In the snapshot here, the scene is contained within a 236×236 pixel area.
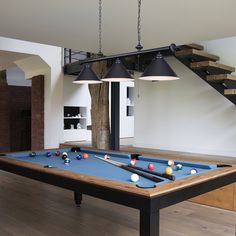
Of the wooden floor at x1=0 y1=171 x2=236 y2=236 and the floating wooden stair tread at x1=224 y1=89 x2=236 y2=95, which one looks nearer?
the wooden floor at x1=0 y1=171 x2=236 y2=236

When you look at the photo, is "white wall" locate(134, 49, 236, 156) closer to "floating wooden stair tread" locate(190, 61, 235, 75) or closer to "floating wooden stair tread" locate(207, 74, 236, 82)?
"floating wooden stair tread" locate(190, 61, 235, 75)

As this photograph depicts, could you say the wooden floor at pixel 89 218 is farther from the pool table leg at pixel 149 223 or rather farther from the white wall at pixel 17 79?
the white wall at pixel 17 79

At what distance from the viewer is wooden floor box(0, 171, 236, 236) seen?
3.25 metres

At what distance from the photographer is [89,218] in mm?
3652

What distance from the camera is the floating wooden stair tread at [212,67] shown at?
4.79m

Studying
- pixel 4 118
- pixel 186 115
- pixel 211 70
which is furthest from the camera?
pixel 4 118

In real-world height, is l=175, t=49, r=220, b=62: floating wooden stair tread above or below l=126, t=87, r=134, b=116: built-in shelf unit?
above

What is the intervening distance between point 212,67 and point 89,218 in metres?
3.05

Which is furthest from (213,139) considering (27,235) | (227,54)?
(27,235)

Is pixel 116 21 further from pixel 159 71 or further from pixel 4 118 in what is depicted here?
pixel 4 118

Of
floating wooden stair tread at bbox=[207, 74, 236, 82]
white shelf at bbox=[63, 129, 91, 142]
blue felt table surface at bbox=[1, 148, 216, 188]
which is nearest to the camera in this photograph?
blue felt table surface at bbox=[1, 148, 216, 188]

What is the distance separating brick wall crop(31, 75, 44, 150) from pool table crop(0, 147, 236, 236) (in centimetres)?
490

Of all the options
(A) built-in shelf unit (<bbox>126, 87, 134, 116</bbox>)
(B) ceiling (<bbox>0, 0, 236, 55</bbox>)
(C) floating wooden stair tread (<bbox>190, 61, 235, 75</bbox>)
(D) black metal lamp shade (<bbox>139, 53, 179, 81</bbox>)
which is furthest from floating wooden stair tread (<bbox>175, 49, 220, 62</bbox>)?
(A) built-in shelf unit (<bbox>126, 87, 134, 116</bbox>)

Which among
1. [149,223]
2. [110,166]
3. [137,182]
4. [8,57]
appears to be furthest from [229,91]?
[8,57]
